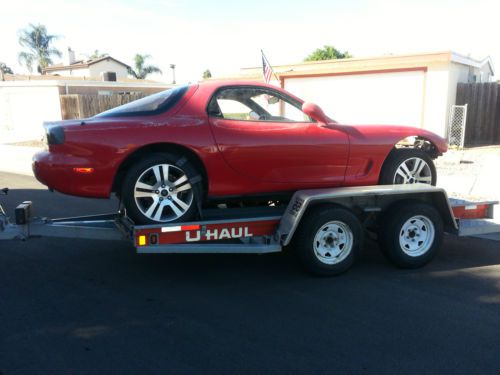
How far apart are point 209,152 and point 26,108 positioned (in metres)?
24.0

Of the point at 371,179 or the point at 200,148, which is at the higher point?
the point at 200,148

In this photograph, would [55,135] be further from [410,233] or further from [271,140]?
[410,233]

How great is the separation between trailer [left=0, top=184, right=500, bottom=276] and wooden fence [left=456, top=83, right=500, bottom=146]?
1220 centimetres

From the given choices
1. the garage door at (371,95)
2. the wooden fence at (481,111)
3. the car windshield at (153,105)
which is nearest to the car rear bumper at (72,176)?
the car windshield at (153,105)

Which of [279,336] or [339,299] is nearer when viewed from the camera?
[279,336]

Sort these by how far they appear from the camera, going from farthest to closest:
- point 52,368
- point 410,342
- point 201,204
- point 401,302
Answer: point 201,204 < point 401,302 < point 410,342 < point 52,368

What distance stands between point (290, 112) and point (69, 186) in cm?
251

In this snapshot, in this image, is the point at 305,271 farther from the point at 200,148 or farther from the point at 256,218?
the point at 200,148

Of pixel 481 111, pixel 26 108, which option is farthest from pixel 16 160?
pixel 481 111

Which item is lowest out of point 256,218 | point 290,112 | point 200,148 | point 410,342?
point 410,342

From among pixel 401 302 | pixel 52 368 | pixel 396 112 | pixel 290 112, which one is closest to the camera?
pixel 52 368

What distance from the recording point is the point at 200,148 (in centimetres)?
484

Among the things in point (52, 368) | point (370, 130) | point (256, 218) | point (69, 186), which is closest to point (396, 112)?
point (370, 130)

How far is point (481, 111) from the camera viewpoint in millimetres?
16859
